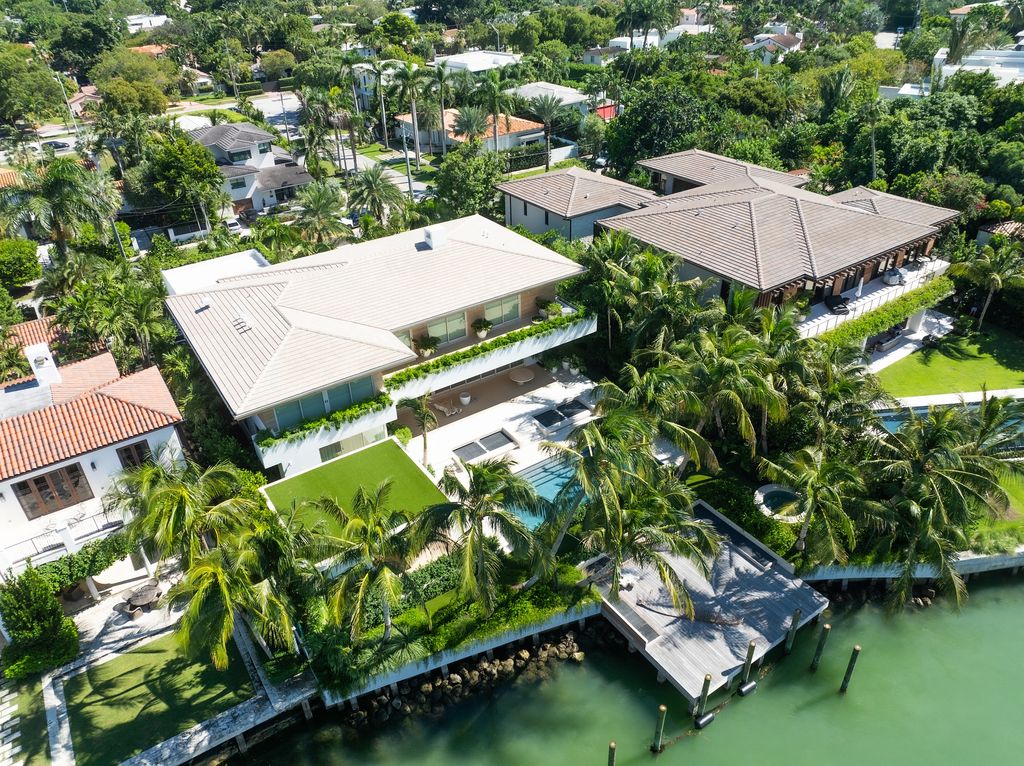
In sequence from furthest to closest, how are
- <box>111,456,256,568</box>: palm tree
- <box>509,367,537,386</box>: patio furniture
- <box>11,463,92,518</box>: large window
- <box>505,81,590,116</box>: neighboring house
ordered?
1. <box>505,81,590,116</box>: neighboring house
2. <box>509,367,537,386</box>: patio furniture
3. <box>11,463,92,518</box>: large window
4. <box>111,456,256,568</box>: palm tree

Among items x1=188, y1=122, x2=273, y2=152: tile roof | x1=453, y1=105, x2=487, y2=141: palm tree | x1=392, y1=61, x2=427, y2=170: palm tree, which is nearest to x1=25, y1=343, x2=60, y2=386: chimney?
x1=188, y1=122, x2=273, y2=152: tile roof

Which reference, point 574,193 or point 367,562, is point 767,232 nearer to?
point 574,193

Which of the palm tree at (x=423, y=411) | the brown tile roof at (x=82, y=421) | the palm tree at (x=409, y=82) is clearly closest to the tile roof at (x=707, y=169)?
the palm tree at (x=409, y=82)

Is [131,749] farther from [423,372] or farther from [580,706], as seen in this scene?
[423,372]

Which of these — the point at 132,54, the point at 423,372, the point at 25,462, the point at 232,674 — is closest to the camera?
the point at 232,674

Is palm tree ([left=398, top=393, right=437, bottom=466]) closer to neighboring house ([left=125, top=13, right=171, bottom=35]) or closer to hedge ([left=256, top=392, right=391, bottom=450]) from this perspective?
hedge ([left=256, top=392, right=391, bottom=450])

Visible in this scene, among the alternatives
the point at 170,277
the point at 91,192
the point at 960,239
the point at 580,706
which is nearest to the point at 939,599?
the point at 580,706

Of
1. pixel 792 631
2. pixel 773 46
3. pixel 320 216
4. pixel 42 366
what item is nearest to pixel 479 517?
pixel 792 631
